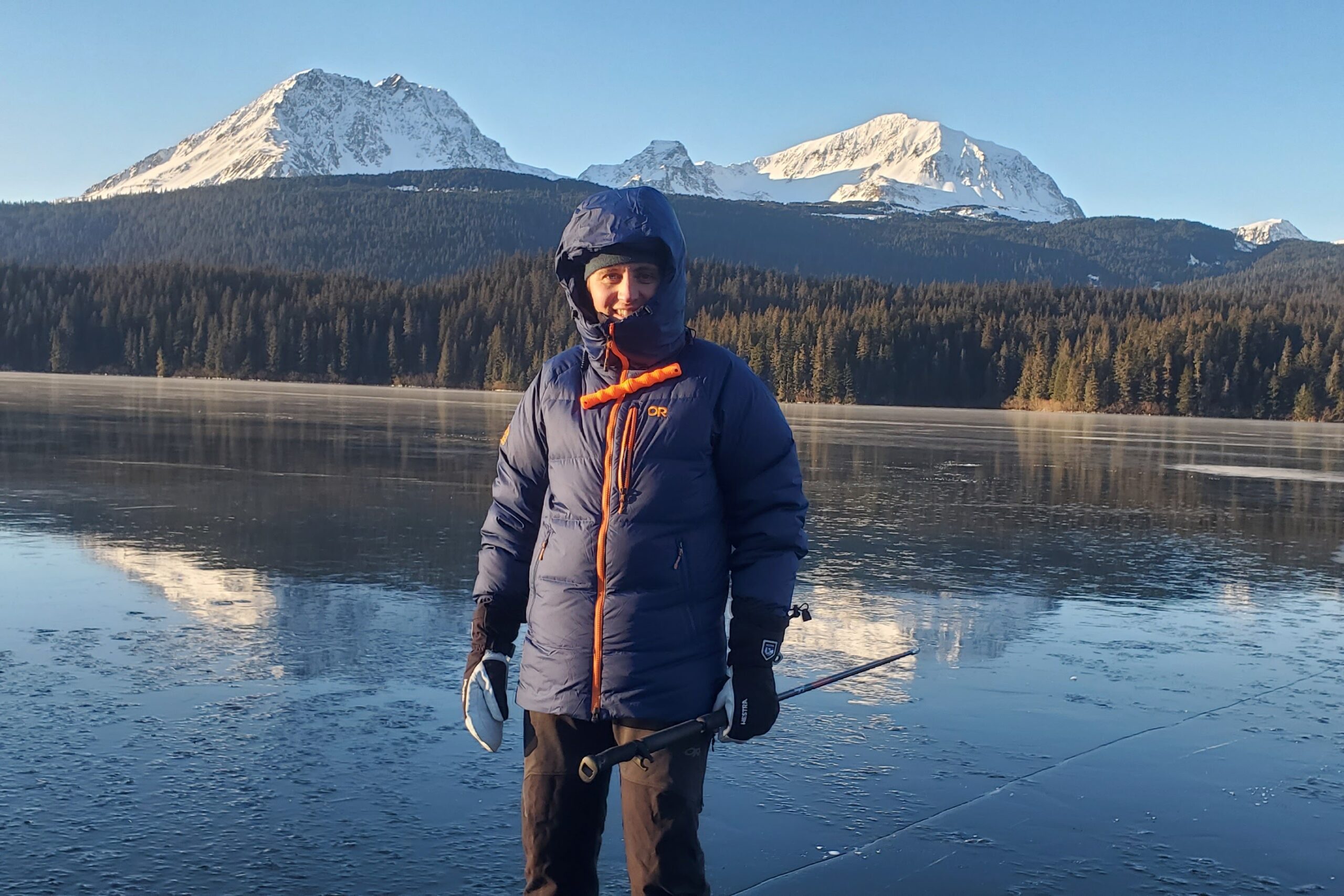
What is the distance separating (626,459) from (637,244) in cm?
65

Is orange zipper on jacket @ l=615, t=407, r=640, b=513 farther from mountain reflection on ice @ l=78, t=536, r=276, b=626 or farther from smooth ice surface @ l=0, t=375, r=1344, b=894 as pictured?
mountain reflection on ice @ l=78, t=536, r=276, b=626

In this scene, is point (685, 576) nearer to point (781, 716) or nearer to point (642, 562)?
point (642, 562)

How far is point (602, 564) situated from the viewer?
3.49 meters

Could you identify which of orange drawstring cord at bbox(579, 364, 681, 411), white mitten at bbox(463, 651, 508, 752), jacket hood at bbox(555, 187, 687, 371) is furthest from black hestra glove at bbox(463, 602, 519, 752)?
jacket hood at bbox(555, 187, 687, 371)

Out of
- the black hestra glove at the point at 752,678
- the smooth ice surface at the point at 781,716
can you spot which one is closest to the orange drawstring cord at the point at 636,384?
the black hestra glove at the point at 752,678

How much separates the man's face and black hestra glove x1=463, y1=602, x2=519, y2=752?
981 mm

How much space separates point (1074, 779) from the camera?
574cm

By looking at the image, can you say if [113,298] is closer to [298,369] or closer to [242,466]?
[298,369]

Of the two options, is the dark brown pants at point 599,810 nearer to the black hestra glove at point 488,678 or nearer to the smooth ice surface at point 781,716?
the black hestra glove at point 488,678

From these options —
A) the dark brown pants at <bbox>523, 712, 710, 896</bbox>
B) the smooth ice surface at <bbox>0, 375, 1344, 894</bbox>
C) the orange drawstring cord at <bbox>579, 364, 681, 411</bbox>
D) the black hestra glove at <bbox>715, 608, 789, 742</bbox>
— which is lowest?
the smooth ice surface at <bbox>0, 375, 1344, 894</bbox>

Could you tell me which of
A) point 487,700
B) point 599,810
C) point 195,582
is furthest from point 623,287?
point 195,582

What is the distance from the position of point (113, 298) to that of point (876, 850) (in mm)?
144537

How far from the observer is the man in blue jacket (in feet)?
11.4

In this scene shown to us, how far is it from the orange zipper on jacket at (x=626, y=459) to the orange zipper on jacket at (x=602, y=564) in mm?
27
